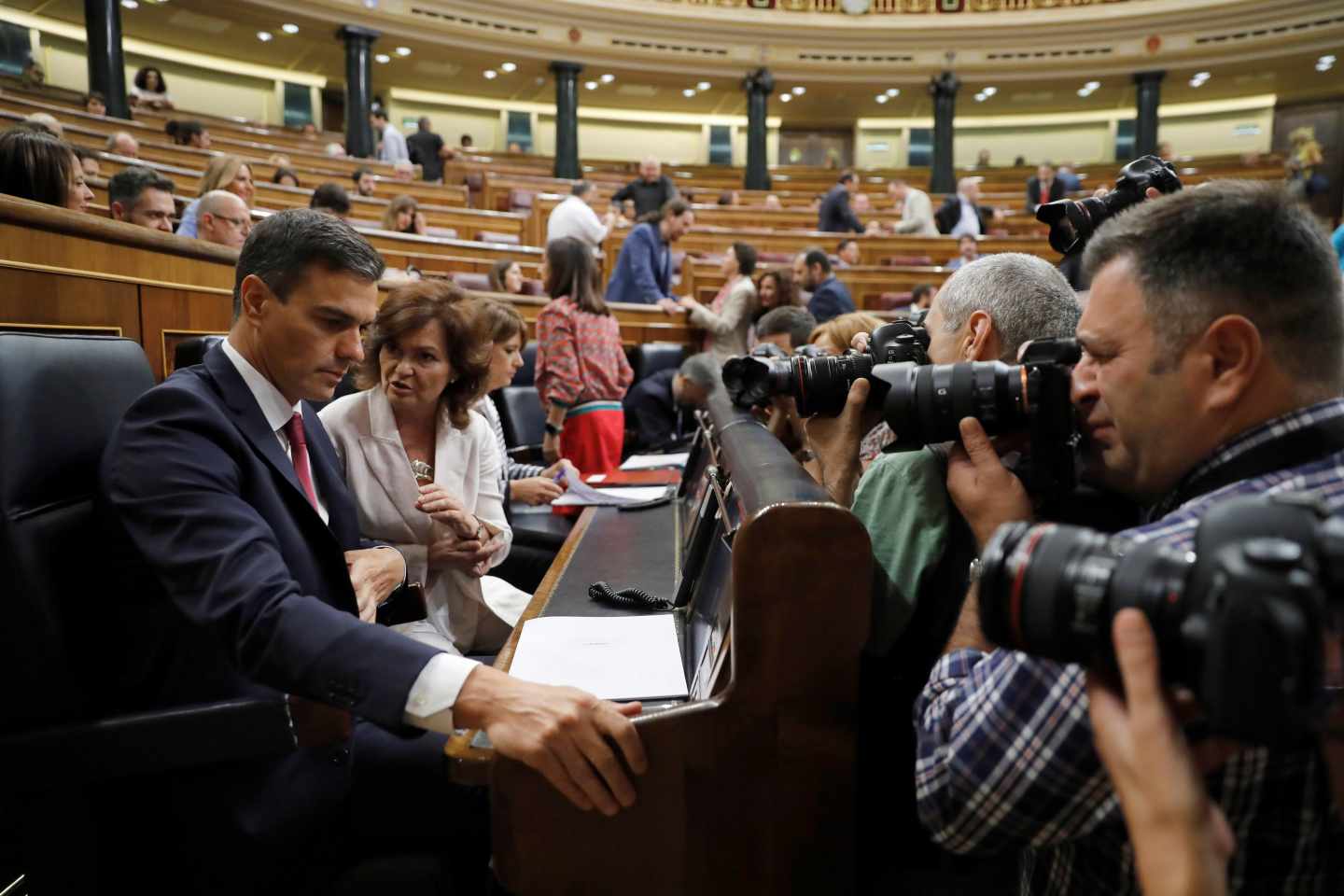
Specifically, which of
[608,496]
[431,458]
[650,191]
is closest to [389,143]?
[650,191]

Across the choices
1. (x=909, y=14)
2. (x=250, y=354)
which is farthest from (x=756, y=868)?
(x=909, y=14)

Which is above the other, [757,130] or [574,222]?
[757,130]

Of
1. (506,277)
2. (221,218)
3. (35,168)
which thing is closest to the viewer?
(35,168)

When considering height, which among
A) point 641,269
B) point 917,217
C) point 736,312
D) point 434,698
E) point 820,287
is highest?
point 917,217

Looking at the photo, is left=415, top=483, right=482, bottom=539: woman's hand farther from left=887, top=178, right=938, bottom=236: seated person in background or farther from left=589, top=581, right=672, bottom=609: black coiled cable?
left=887, top=178, right=938, bottom=236: seated person in background

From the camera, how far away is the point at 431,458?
188cm

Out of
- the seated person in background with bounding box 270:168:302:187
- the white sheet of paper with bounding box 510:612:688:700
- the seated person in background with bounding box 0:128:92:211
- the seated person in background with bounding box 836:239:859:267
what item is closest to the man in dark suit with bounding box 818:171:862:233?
the seated person in background with bounding box 836:239:859:267

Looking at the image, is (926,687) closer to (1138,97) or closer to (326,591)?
(326,591)

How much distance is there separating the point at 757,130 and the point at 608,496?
1102 centimetres

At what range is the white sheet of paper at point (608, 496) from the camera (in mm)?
2249

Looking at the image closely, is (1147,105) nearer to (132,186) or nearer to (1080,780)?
(132,186)

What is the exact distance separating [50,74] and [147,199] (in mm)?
10602

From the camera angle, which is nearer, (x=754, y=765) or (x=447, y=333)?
(x=754, y=765)

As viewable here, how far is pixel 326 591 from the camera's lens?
1.21 m
